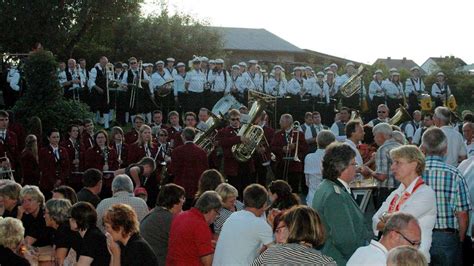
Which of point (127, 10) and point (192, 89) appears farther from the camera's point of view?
point (127, 10)

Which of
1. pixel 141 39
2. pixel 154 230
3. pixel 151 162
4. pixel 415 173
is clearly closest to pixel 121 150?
pixel 151 162

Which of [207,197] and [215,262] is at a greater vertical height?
[207,197]

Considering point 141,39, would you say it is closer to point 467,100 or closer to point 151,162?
point 467,100

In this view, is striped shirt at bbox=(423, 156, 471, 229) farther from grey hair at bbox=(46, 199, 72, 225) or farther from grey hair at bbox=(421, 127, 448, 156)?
grey hair at bbox=(46, 199, 72, 225)

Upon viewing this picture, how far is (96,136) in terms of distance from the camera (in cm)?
1580

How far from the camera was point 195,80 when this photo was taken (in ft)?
81.6

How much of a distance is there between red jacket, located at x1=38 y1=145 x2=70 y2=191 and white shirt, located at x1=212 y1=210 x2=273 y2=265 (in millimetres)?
7599

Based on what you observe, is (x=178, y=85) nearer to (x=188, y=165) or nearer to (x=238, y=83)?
(x=238, y=83)

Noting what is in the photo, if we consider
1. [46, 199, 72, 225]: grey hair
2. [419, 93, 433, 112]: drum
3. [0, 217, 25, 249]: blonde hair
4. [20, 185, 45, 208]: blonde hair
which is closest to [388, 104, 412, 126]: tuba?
[419, 93, 433, 112]: drum

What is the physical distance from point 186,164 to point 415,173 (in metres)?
7.00

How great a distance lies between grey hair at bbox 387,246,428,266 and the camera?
5555 millimetres

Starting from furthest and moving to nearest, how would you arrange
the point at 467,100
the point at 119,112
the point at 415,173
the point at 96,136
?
the point at 467,100 → the point at 119,112 → the point at 96,136 → the point at 415,173

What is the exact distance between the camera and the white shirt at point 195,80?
24.8 meters

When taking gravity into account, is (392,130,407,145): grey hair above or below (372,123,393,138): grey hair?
below
